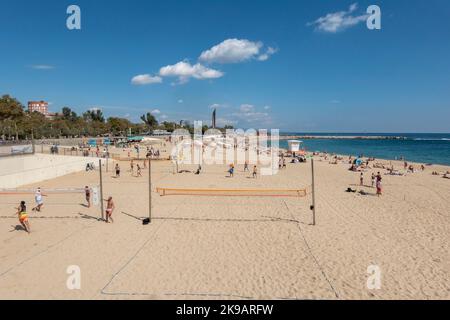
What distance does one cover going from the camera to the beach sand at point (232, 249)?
6.35 m

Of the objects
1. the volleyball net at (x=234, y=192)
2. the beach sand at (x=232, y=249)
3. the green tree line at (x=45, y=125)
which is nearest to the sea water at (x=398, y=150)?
the volleyball net at (x=234, y=192)

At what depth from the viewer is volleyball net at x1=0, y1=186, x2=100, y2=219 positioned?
12.2 m

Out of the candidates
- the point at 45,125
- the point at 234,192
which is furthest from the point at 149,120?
the point at 234,192

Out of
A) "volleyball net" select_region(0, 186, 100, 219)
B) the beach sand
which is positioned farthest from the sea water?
"volleyball net" select_region(0, 186, 100, 219)

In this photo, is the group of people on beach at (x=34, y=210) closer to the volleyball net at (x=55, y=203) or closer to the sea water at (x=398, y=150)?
the volleyball net at (x=55, y=203)

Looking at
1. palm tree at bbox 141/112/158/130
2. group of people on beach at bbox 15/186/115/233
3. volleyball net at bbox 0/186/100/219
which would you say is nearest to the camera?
group of people on beach at bbox 15/186/115/233

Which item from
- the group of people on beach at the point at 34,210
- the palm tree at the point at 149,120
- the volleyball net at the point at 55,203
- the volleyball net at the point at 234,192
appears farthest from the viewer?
the palm tree at the point at 149,120

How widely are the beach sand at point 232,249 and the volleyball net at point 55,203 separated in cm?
9

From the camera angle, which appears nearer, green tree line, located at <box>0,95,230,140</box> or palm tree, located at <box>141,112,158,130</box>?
green tree line, located at <box>0,95,230,140</box>

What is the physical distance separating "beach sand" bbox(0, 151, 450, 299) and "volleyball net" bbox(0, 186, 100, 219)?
0.09 m

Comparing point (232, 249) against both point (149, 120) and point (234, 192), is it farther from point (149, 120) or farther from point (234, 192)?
Result: point (149, 120)

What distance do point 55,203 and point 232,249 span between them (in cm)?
971

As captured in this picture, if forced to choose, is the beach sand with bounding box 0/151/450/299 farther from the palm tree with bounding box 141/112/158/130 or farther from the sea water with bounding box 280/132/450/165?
the palm tree with bounding box 141/112/158/130
